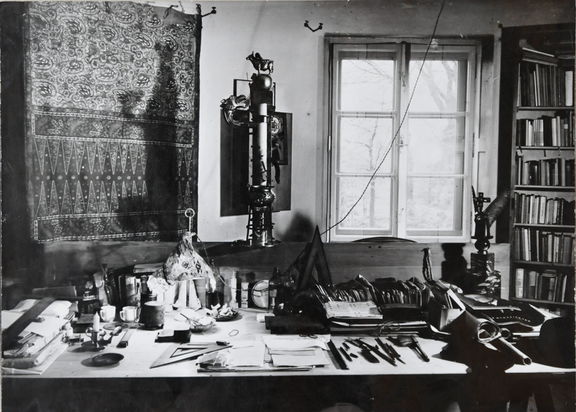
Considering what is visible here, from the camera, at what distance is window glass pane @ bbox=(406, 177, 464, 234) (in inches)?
162

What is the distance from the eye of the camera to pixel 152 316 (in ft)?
8.70

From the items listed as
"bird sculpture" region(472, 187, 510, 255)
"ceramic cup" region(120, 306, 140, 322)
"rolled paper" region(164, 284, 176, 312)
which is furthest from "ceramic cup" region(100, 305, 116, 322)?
"bird sculpture" region(472, 187, 510, 255)

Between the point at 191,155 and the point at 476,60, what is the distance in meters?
2.32

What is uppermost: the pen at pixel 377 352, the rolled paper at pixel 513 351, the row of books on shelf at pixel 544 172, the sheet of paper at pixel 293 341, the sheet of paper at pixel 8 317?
the row of books on shelf at pixel 544 172

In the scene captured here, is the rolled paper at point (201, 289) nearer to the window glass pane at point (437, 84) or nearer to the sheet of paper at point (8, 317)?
the sheet of paper at point (8, 317)

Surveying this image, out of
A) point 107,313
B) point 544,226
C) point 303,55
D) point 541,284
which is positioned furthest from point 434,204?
point 107,313

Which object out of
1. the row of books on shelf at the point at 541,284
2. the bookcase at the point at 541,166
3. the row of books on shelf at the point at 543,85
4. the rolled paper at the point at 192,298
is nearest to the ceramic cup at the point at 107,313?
the rolled paper at the point at 192,298

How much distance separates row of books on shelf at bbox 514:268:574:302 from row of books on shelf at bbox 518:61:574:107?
4.25ft

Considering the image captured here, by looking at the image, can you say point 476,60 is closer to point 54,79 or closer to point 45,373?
point 54,79

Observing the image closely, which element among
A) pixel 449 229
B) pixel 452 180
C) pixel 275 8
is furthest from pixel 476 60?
pixel 275 8

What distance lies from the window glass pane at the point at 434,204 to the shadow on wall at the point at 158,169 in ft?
6.13

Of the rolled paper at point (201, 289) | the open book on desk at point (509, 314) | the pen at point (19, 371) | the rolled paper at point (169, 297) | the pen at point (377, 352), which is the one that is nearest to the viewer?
the pen at point (19, 371)

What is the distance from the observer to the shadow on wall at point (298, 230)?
3.89 m

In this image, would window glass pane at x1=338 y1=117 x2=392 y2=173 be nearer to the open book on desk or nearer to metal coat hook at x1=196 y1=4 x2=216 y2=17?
metal coat hook at x1=196 y1=4 x2=216 y2=17
